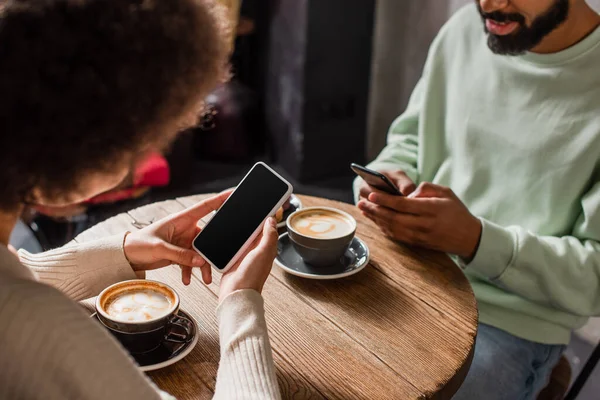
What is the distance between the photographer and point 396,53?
2.68 m

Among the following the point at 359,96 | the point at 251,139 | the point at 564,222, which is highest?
the point at 564,222

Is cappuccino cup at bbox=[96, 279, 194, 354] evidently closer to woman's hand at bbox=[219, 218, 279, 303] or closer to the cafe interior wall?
woman's hand at bbox=[219, 218, 279, 303]

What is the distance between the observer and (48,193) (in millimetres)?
604

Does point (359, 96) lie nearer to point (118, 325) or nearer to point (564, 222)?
point (564, 222)

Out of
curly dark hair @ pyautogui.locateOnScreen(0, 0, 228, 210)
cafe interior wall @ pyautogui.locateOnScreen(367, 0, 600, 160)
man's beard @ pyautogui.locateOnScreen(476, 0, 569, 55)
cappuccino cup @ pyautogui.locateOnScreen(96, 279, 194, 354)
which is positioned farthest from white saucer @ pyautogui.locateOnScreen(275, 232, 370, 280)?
cafe interior wall @ pyautogui.locateOnScreen(367, 0, 600, 160)

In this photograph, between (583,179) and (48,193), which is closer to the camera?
(48,193)

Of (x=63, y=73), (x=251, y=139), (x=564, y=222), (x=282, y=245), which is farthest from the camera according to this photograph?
(x=251, y=139)

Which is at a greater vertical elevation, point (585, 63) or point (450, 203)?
point (585, 63)

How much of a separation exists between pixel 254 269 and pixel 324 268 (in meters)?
0.21

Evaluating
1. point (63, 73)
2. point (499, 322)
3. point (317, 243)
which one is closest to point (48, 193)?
point (63, 73)

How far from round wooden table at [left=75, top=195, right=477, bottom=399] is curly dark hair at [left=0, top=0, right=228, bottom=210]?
34 cm

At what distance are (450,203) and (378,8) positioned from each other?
180cm

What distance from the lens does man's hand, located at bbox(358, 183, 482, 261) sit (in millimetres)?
1074

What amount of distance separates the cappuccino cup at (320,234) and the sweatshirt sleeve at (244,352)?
0.20 m
